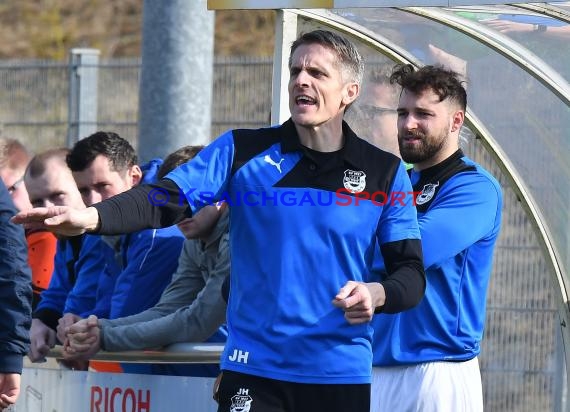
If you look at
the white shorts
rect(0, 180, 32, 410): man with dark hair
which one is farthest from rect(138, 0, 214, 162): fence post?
the white shorts

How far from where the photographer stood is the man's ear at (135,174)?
6.93 meters

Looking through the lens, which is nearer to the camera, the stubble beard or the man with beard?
the man with beard

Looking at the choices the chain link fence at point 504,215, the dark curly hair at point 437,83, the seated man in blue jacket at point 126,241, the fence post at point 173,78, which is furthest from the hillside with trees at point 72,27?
the dark curly hair at point 437,83

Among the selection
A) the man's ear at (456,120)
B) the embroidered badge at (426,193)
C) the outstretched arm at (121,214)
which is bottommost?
the embroidered badge at (426,193)

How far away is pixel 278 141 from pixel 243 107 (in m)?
6.39

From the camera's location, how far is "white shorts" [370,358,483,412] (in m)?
5.70

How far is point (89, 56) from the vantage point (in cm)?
1152

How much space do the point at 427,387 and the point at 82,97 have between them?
6.34m

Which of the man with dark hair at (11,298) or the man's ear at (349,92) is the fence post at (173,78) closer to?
the man with dark hair at (11,298)

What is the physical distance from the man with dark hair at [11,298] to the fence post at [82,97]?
556 centimetres

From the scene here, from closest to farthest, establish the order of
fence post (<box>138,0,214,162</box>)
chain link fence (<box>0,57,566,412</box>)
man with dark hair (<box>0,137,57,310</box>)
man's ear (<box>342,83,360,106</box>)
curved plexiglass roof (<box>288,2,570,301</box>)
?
man's ear (<box>342,83,360,106</box>), curved plexiglass roof (<box>288,2,570,301</box>), fence post (<box>138,0,214,162</box>), man with dark hair (<box>0,137,57,310</box>), chain link fence (<box>0,57,566,412</box>)

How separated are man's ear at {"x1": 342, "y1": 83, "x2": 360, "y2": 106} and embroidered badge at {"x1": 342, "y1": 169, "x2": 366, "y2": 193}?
0.30 m

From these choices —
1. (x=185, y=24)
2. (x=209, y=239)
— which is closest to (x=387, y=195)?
(x=209, y=239)

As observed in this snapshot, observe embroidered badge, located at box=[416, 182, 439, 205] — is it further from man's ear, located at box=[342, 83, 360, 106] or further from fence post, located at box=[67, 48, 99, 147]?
fence post, located at box=[67, 48, 99, 147]
